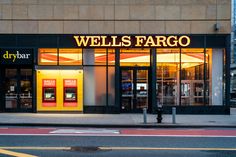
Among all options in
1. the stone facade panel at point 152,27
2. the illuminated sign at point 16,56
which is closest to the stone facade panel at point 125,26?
the stone facade panel at point 152,27

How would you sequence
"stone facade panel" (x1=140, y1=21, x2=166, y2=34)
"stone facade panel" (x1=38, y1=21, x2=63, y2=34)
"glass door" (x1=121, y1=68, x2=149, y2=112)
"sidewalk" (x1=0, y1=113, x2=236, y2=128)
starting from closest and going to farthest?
1. "sidewalk" (x1=0, y1=113, x2=236, y2=128)
2. "stone facade panel" (x1=38, y1=21, x2=63, y2=34)
3. "stone facade panel" (x1=140, y1=21, x2=166, y2=34)
4. "glass door" (x1=121, y1=68, x2=149, y2=112)

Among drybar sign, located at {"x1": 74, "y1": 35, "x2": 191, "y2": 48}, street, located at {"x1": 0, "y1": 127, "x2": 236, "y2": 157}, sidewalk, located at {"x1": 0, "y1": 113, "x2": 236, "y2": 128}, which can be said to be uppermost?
drybar sign, located at {"x1": 74, "y1": 35, "x2": 191, "y2": 48}

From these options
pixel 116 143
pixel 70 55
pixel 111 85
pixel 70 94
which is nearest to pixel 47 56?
pixel 70 55

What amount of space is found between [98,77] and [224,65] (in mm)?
7083

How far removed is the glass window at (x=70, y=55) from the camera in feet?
82.0

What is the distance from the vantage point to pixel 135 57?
25312 millimetres

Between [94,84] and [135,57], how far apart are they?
2.78 meters

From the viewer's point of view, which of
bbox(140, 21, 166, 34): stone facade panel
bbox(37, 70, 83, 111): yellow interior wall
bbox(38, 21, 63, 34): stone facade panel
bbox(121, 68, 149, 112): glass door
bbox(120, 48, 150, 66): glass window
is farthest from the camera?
bbox(121, 68, 149, 112): glass door

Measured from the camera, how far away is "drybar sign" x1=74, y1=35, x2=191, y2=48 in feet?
81.3

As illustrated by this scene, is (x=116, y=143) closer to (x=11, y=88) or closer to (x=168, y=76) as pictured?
(x=168, y=76)

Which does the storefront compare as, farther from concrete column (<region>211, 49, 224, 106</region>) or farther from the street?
the street

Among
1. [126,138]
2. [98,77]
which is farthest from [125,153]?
[98,77]

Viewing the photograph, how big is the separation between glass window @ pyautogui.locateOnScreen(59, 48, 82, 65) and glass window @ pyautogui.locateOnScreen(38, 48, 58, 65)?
0.33 m

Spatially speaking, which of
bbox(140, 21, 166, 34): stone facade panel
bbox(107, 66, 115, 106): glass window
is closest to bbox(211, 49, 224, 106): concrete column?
bbox(140, 21, 166, 34): stone facade panel
